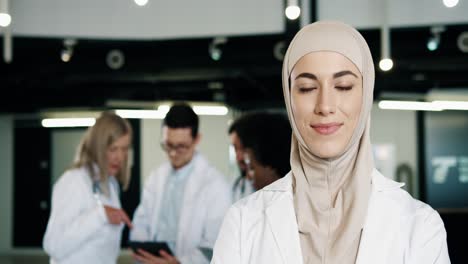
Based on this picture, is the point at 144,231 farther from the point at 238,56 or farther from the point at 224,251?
the point at 238,56

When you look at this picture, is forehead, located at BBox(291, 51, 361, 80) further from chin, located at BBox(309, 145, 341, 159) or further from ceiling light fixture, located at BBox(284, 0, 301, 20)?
ceiling light fixture, located at BBox(284, 0, 301, 20)

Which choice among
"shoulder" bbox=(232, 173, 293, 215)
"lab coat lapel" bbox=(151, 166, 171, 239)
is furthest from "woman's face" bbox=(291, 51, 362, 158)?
"lab coat lapel" bbox=(151, 166, 171, 239)

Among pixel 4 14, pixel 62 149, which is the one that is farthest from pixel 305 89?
pixel 62 149

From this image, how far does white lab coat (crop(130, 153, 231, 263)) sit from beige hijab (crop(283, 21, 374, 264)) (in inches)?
92.0

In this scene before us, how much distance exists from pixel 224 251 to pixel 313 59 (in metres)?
0.52

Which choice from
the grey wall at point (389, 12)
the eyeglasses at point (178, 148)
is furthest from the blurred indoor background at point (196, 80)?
the eyeglasses at point (178, 148)

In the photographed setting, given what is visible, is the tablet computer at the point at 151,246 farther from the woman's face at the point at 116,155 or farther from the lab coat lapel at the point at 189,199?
the woman's face at the point at 116,155

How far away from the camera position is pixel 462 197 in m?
10.8

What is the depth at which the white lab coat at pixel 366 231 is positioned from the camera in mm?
1826

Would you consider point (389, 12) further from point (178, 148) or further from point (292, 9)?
point (178, 148)

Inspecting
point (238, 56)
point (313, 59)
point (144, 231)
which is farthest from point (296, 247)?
point (238, 56)

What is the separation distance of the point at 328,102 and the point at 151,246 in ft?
8.85

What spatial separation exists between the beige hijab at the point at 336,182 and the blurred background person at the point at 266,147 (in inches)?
67.6

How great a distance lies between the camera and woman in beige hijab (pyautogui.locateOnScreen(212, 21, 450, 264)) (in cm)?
185
